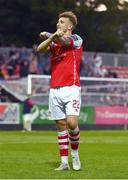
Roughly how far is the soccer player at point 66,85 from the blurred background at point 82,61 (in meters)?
18.6

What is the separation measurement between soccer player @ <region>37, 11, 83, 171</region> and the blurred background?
18573 mm

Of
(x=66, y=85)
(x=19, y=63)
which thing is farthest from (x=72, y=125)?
(x=19, y=63)

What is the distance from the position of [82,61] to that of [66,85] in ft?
115

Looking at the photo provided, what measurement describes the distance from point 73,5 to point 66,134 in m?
40.0

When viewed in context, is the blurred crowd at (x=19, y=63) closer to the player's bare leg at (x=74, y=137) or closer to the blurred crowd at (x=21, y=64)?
the blurred crowd at (x=21, y=64)

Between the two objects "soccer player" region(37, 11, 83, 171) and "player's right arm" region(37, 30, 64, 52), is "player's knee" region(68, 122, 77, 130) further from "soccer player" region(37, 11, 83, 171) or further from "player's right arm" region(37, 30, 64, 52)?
"player's right arm" region(37, 30, 64, 52)

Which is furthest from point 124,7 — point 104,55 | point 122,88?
point 122,88

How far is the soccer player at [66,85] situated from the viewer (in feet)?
39.9

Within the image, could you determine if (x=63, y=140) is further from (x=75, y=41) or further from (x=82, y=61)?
(x=82, y=61)

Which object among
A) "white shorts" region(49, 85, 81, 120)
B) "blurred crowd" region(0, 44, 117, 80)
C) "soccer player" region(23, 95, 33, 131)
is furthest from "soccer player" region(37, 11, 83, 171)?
"blurred crowd" region(0, 44, 117, 80)

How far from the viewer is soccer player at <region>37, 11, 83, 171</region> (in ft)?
39.9

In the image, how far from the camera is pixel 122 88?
45000 mm

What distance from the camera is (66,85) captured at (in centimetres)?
1223

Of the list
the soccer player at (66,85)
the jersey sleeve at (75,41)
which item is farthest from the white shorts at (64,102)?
the jersey sleeve at (75,41)
